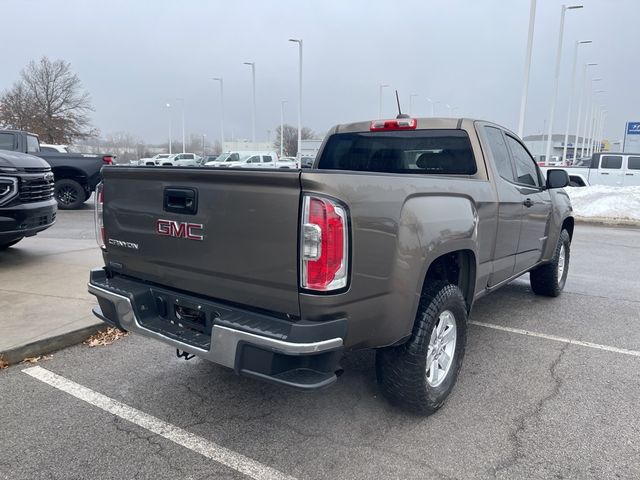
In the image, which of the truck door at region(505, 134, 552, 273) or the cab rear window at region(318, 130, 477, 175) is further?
the truck door at region(505, 134, 552, 273)

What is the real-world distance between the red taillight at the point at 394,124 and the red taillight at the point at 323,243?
79.9 inches

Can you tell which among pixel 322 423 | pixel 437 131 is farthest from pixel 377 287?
pixel 437 131

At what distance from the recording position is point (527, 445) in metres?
2.85

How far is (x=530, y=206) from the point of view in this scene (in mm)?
4637

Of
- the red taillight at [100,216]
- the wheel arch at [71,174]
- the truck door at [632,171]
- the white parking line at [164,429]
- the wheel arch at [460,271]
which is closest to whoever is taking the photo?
the white parking line at [164,429]

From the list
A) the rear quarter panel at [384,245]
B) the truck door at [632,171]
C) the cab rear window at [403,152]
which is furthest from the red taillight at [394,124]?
the truck door at [632,171]

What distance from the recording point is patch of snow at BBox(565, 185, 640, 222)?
1548 centimetres

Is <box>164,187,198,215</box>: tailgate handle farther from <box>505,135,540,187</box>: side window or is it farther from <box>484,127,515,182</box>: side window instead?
<box>505,135,540,187</box>: side window

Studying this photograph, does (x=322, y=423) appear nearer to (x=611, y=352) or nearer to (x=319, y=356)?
(x=319, y=356)

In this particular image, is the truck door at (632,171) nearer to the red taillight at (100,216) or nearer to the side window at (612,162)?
the side window at (612,162)

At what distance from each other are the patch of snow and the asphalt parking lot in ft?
42.1

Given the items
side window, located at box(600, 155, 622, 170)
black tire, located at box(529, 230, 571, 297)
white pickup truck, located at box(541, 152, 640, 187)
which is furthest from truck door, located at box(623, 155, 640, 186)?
black tire, located at box(529, 230, 571, 297)

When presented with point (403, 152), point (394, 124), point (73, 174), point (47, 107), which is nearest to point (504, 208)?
point (403, 152)

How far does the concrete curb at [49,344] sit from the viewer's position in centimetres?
378
